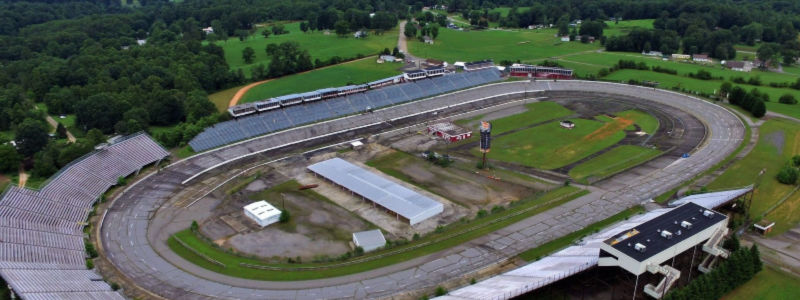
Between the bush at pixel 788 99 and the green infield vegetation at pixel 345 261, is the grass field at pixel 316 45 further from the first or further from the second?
the bush at pixel 788 99

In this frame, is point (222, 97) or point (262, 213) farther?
point (222, 97)

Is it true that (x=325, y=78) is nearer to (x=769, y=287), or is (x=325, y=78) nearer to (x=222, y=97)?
(x=222, y=97)

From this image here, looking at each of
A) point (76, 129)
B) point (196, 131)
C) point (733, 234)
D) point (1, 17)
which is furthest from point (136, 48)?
point (733, 234)

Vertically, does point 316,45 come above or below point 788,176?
above

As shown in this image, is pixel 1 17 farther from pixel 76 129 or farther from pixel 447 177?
pixel 447 177

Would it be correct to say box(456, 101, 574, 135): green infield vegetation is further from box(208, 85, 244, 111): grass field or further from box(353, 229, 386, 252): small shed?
Answer: box(208, 85, 244, 111): grass field

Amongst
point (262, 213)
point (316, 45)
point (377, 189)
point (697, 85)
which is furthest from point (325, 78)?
point (697, 85)
